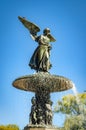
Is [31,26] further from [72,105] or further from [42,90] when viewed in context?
[72,105]

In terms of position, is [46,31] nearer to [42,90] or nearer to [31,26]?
[31,26]

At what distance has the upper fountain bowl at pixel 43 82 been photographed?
19.2m

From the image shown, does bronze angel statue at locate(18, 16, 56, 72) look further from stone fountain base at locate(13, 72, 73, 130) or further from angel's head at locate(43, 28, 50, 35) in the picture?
stone fountain base at locate(13, 72, 73, 130)

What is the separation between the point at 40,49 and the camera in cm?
2002

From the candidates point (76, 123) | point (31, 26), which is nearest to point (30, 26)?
point (31, 26)

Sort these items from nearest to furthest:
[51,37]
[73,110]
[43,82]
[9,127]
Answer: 1. [43,82]
2. [51,37]
3. [73,110]
4. [9,127]

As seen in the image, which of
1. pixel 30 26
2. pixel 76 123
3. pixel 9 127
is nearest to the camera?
pixel 30 26

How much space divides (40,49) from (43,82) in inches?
68.2

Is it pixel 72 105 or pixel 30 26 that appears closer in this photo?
pixel 30 26

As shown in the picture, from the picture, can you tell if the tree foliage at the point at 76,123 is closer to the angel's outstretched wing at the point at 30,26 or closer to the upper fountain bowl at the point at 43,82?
the upper fountain bowl at the point at 43,82

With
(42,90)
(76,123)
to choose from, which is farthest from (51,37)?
(76,123)

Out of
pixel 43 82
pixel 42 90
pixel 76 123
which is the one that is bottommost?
pixel 42 90

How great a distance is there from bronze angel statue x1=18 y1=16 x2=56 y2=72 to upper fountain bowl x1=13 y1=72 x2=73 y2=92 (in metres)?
0.63

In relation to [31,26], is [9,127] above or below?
above
